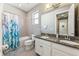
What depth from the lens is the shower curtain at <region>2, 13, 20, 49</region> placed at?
1.75m

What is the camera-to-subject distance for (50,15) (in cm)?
182

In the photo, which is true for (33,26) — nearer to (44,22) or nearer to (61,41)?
(44,22)

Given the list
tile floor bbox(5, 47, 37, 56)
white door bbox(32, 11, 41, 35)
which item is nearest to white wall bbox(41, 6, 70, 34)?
white door bbox(32, 11, 41, 35)

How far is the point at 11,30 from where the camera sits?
181 centimetres

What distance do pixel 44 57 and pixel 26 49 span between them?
367 millimetres

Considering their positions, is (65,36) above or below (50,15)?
below

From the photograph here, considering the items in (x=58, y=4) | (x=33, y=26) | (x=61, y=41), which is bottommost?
(x=61, y=41)

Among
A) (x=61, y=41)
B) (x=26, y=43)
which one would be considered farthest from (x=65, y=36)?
(x=26, y=43)

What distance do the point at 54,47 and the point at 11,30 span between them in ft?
2.80

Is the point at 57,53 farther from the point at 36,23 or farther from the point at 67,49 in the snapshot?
the point at 36,23

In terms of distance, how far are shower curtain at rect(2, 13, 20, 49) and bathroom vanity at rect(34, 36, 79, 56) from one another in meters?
0.38

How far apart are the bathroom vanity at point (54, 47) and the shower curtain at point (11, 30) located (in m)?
0.38

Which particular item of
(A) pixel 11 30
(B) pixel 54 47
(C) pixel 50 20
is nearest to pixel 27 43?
(A) pixel 11 30

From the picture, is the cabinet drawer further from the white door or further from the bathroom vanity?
the white door
